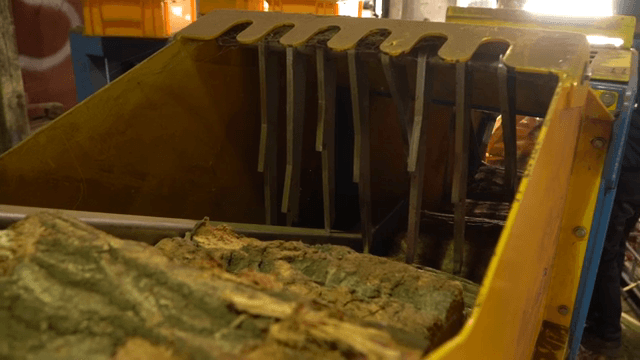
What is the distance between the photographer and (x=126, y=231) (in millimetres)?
1142

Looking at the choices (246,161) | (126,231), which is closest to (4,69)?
(246,161)

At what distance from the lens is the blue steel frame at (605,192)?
54.8 inches

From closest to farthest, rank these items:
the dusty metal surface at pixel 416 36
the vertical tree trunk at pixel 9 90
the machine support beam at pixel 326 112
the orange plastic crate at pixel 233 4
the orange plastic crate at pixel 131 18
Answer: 1. the dusty metal surface at pixel 416 36
2. the machine support beam at pixel 326 112
3. the orange plastic crate at pixel 131 18
4. the orange plastic crate at pixel 233 4
5. the vertical tree trunk at pixel 9 90

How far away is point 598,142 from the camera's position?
4.66 ft

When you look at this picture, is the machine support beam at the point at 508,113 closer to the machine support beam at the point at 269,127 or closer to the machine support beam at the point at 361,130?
the machine support beam at the point at 361,130

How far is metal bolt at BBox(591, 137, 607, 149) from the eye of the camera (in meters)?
1.41

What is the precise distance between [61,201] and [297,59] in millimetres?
818

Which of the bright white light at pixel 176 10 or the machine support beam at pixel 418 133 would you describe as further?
the bright white light at pixel 176 10

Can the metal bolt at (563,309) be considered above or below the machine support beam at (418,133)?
below

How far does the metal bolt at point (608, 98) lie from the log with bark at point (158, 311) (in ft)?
2.85

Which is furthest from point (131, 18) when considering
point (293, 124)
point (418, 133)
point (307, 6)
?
point (418, 133)

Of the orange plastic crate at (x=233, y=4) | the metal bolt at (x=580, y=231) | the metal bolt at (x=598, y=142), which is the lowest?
the metal bolt at (x=580, y=231)

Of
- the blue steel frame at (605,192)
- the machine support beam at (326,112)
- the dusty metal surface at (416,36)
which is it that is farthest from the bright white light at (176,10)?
the blue steel frame at (605,192)

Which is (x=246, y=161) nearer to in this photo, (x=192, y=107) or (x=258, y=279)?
(x=192, y=107)
